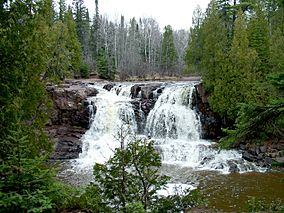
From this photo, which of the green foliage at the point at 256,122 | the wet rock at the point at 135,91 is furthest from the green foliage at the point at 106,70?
the green foliage at the point at 256,122

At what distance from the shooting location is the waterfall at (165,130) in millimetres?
18656

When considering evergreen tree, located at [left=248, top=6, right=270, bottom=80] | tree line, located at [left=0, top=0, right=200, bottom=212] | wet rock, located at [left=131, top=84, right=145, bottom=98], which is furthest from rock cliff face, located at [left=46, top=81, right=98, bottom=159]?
evergreen tree, located at [left=248, top=6, right=270, bottom=80]

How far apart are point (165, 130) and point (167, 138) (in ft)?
2.01

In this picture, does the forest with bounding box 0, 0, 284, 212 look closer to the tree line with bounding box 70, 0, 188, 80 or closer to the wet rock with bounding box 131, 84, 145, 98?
the wet rock with bounding box 131, 84, 145, 98

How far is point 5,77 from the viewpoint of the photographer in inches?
276

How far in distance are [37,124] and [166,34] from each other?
44.3 m

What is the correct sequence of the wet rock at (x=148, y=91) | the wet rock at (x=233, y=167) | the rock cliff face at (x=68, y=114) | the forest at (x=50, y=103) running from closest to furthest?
the forest at (x=50, y=103), the wet rock at (x=233, y=167), the rock cliff face at (x=68, y=114), the wet rock at (x=148, y=91)

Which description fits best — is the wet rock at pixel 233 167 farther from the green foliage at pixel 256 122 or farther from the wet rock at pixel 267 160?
the green foliage at pixel 256 122

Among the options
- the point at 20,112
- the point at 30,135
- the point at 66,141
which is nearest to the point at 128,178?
the point at 20,112

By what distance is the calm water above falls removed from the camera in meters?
16.5

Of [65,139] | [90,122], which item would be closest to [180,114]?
[90,122]

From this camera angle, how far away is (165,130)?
22.3 metres

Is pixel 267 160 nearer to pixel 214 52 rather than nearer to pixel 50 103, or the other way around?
pixel 214 52

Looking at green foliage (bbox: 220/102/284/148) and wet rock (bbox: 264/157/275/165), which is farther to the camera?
wet rock (bbox: 264/157/275/165)
